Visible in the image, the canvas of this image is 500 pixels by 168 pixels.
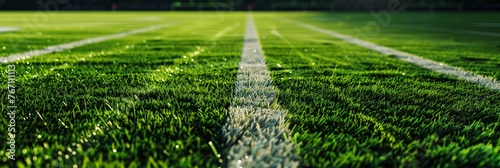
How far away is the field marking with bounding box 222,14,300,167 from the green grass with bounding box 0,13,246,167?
6 centimetres

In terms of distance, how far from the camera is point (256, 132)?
5.60ft

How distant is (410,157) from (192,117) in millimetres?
907

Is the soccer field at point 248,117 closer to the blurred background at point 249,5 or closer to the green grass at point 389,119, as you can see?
the green grass at point 389,119

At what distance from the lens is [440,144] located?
1.61m

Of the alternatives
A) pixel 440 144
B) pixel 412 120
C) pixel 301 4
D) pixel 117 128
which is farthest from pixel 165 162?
pixel 301 4

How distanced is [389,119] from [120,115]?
47.3 inches

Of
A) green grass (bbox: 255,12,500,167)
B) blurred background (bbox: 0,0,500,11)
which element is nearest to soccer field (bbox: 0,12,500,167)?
green grass (bbox: 255,12,500,167)

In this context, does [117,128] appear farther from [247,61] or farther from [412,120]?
[247,61]

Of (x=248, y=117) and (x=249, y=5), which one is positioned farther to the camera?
(x=249, y=5)

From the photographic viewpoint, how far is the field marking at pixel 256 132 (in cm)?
141

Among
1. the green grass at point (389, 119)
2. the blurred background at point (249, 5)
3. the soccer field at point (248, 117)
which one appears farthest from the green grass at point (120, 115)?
the blurred background at point (249, 5)

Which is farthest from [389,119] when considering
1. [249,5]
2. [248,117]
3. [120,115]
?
[249,5]

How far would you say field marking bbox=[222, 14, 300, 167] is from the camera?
1.41 meters

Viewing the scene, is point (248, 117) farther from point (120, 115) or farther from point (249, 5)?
point (249, 5)
